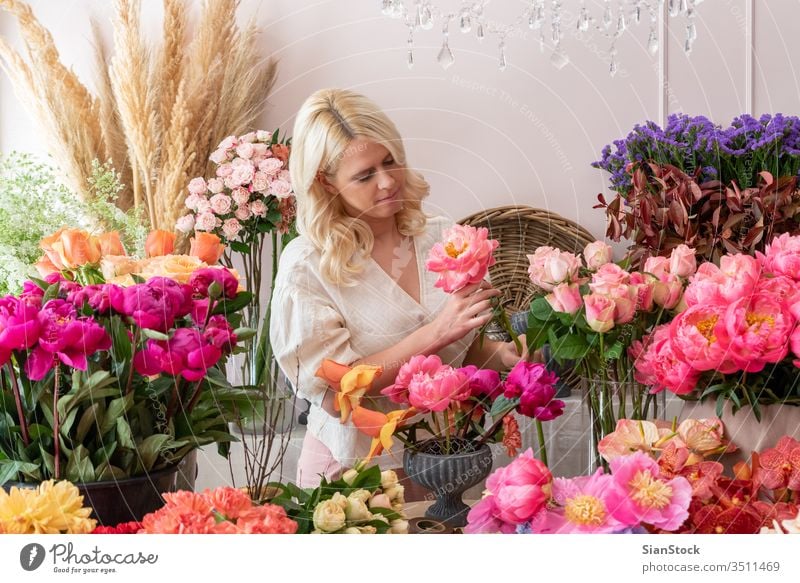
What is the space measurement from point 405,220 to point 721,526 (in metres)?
0.25

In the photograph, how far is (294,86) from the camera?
0.48m

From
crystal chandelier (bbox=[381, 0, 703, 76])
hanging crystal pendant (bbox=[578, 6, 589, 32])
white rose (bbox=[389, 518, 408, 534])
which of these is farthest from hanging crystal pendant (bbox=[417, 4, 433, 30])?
white rose (bbox=[389, 518, 408, 534])

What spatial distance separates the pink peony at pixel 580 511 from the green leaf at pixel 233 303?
0.21 metres

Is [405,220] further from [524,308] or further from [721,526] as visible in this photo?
[721,526]

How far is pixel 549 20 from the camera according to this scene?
52 cm

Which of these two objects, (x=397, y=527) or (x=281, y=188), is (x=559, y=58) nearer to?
(x=281, y=188)

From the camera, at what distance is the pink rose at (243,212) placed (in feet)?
1.61

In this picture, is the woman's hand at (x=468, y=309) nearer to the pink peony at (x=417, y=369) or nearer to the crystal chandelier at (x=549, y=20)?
the pink peony at (x=417, y=369)

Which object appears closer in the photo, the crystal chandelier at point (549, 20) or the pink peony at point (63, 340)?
the pink peony at point (63, 340)

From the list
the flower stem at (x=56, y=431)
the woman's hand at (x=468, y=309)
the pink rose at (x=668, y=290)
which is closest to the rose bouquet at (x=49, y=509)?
the flower stem at (x=56, y=431)

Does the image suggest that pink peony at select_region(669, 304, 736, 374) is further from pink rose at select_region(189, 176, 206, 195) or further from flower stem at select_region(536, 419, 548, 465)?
pink rose at select_region(189, 176, 206, 195)
